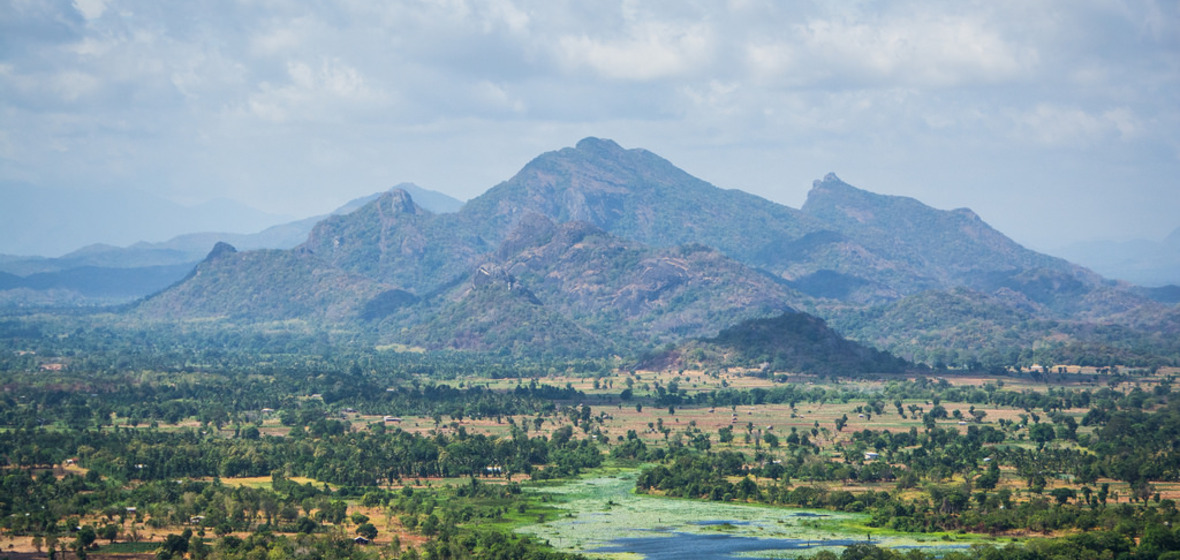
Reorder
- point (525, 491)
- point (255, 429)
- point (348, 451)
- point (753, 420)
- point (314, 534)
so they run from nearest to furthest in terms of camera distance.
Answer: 1. point (314, 534)
2. point (525, 491)
3. point (348, 451)
4. point (255, 429)
5. point (753, 420)

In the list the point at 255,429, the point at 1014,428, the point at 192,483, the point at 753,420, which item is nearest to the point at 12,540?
the point at 192,483

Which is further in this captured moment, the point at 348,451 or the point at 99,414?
the point at 99,414

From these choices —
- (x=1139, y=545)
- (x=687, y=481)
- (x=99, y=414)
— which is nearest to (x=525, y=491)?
(x=687, y=481)

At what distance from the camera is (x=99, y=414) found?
181375 millimetres

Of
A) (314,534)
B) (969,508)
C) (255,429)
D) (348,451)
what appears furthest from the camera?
(255,429)

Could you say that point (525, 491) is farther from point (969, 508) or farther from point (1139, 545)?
point (1139, 545)

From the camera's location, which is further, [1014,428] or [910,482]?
[1014,428]

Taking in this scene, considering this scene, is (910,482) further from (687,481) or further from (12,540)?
(12,540)

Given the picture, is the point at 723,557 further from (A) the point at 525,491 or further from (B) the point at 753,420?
(B) the point at 753,420

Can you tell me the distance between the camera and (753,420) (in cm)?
19562

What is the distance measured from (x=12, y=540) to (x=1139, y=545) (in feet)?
282

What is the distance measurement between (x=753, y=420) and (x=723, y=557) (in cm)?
9462

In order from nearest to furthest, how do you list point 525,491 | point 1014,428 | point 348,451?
point 525,491
point 348,451
point 1014,428

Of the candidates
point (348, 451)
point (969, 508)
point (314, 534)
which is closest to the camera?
point (314, 534)
